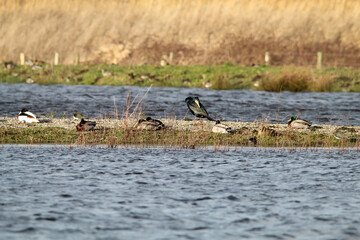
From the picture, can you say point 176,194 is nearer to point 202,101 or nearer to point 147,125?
point 147,125

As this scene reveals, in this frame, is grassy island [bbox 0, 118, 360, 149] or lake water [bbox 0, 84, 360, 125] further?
lake water [bbox 0, 84, 360, 125]

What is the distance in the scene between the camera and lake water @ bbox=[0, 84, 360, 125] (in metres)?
25.9

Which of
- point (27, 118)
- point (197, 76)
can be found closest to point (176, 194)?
point (27, 118)

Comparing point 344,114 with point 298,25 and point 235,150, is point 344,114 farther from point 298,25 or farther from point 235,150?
point 298,25

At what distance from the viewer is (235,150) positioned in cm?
1617

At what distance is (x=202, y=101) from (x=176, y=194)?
70.8 ft

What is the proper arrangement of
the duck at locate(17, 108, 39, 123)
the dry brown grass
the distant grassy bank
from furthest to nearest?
the dry brown grass
the distant grassy bank
the duck at locate(17, 108, 39, 123)

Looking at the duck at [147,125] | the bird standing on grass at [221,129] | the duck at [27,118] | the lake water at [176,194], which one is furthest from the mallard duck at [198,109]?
the lake water at [176,194]

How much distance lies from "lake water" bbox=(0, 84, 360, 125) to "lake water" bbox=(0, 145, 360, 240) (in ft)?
27.8

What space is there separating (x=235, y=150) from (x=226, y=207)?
6313 millimetres

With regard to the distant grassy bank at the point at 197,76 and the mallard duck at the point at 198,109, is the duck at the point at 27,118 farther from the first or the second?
the distant grassy bank at the point at 197,76

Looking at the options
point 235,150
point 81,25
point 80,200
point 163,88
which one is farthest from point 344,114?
point 81,25

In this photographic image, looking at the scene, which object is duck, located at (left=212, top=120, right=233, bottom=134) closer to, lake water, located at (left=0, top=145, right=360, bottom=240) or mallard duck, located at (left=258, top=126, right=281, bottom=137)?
mallard duck, located at (left=258, top=126, right=281, bottom=137)

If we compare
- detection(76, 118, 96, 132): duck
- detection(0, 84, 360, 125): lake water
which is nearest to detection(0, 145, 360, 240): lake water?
detection(76, 118, 96, 132): duck
